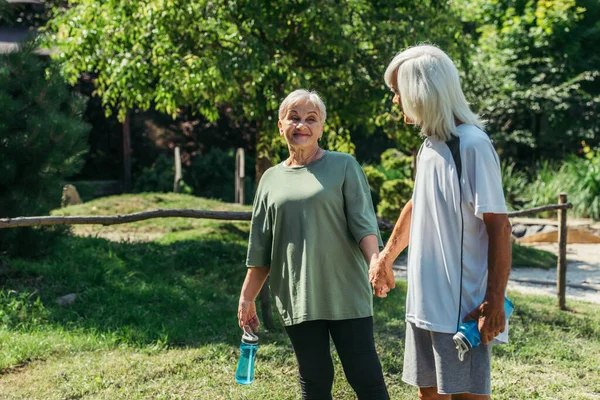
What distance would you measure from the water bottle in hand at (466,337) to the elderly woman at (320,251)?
0.59 meters

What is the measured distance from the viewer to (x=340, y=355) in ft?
10.6

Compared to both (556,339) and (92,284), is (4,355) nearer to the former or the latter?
(92,284)

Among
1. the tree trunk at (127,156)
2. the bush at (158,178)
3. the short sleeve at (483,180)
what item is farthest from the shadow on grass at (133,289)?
the tree trunk at (127,156)

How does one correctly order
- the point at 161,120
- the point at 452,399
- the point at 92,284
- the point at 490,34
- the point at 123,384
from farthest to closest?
the point at 161,120, the point at 490,34, the point at 92,284, the point at 123,384, the point at 452,399

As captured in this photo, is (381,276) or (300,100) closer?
→ (381,276)

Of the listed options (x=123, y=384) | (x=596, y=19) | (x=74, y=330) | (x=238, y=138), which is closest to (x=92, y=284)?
(x=74, y=330)

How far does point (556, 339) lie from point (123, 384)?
349 centimetres

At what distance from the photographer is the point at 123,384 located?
4.75 m

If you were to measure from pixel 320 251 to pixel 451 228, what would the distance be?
70 centimetres

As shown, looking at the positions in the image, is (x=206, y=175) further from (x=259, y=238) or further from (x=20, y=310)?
(x=259, y=238)

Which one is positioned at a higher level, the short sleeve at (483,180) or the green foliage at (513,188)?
the short sleeve at (483,180)

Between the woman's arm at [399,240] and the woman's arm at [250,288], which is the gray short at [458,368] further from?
the woman's arm at [250,288]

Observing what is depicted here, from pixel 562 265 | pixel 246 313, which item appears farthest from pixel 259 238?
pixel 562 265

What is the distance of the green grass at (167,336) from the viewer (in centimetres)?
477
